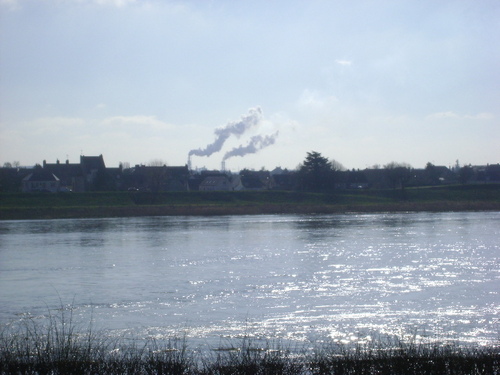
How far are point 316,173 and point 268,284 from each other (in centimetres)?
6297

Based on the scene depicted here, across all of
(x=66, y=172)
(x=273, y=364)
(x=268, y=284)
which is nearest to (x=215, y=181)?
(x=66, y=172)

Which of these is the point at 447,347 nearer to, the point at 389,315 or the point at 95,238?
the point at 389,315

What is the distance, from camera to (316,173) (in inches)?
3228

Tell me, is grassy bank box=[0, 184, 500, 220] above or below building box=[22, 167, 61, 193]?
below

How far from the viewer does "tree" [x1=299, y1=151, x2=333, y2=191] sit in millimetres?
81312

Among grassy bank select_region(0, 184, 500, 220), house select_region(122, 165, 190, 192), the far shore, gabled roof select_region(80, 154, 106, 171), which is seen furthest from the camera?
gabled roof select_region(80, 154, 106, 171)

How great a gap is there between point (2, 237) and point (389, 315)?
3095 cm

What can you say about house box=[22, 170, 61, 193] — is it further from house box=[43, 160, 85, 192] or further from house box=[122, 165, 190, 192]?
house box=[122, 165, 190, 192]

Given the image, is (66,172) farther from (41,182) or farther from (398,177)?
(398,177)

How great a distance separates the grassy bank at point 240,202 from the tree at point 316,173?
107 inches

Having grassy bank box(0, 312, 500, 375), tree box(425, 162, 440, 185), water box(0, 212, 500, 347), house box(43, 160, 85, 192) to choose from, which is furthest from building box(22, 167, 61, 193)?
grassy bank box(0, 312, 500, 375)

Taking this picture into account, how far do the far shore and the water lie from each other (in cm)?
2443

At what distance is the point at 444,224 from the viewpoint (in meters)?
44.1

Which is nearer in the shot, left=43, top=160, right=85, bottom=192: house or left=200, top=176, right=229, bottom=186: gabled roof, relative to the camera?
left=43, top=160, right=85, bottom=192: house
